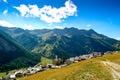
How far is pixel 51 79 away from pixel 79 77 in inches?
443

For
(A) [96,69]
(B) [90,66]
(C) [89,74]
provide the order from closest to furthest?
(C) [89,74] < (A) [96,69] < (B) [90,66]

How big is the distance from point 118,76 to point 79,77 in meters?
11.8

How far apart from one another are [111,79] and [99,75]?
3.79m

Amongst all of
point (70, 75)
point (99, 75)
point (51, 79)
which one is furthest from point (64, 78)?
point (99, 75)

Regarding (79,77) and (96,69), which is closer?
(79,77)

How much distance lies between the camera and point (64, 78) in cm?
6134

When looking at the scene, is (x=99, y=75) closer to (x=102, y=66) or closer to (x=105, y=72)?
(x=105, y=72)

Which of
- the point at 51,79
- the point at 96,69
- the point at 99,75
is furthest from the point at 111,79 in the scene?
the point at 51,79

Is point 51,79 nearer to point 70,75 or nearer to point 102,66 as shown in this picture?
point 70,75

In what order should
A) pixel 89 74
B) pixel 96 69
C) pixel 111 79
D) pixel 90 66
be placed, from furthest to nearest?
pixel 90 66, pixel 96 69, pixel 89 74, pixel 111 79

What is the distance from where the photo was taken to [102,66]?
219 ft

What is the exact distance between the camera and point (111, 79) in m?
55.8

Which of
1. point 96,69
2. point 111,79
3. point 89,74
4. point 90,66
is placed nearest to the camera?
point 111,79

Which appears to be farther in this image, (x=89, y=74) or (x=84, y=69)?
(x=84, y=69)
